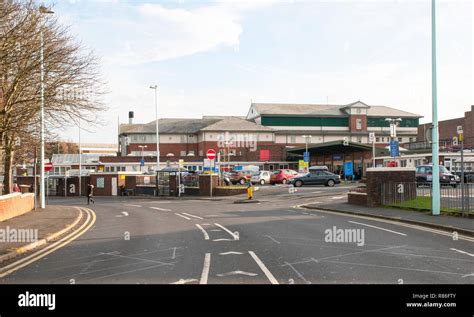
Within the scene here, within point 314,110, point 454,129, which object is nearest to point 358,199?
point 314,110

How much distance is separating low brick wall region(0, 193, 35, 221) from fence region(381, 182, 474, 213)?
1784cm

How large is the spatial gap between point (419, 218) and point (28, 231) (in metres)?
14.3

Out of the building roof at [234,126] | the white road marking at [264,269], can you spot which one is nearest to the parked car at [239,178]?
the building roof at [234,126]

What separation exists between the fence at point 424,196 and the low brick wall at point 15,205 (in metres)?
17.8

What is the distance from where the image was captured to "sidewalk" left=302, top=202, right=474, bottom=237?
607 inches

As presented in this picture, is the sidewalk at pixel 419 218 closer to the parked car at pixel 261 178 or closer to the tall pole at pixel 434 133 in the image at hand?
the tall pole at pixel 434 133

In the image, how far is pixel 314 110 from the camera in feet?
307

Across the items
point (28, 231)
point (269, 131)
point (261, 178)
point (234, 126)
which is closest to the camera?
point (28, 231)

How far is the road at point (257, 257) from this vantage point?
28.7ft

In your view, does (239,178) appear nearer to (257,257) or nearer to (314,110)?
(314,110)

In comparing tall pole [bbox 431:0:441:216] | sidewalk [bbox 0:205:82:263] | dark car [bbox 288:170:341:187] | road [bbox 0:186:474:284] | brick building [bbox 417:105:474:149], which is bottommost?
sidewalk [bbox 0:205:82:263]

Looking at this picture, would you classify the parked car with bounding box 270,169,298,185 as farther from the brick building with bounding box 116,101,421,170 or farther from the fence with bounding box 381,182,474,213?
the fence with bounding box 381,182,474,213

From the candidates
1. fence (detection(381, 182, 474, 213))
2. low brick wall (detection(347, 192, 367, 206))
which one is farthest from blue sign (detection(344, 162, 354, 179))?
fence (detection(381, 182, 474, 213))
